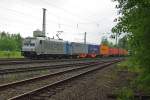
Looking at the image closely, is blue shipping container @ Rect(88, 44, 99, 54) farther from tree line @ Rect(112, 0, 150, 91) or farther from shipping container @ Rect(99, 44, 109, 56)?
tree line @ Rect(112, 0, 150, 91)

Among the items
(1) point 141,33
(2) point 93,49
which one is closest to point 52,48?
(2) point 93,49

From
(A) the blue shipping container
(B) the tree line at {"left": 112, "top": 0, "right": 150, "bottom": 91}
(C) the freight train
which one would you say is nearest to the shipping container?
(A) the blue shipping container

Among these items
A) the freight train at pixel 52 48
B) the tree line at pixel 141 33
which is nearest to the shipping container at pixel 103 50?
the freight train at pixel 52 48

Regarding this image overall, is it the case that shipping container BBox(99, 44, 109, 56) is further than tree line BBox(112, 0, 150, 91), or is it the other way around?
shipping container BBox(99, 44, 109, 56)

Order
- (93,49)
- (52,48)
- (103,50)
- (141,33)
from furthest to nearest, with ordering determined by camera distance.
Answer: (103,50)
(93,49)
(52,48)
(141,33)

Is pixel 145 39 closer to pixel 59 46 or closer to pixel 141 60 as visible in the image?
pixel 141 60

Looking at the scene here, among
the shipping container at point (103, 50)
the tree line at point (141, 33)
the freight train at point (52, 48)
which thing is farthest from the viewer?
the shipping container at point (103, 50)

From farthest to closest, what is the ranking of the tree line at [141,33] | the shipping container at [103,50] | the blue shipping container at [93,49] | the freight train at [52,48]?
the shipping container at [103,50]
the blue shipping container at [93,49]
the freight train at [52,48]
the tree line at [141,33]

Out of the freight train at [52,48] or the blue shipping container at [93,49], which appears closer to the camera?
the freight train at [52,48]

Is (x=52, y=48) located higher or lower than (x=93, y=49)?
lower

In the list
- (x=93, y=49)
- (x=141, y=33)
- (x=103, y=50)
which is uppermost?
(x=93, y=49)

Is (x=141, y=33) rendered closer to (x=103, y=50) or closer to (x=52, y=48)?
(x=52, y=48)

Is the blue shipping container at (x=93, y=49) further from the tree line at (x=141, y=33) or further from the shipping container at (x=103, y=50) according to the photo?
the tree line at (x=141, y=33)

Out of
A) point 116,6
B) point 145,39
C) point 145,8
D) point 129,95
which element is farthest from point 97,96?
point 116,6
